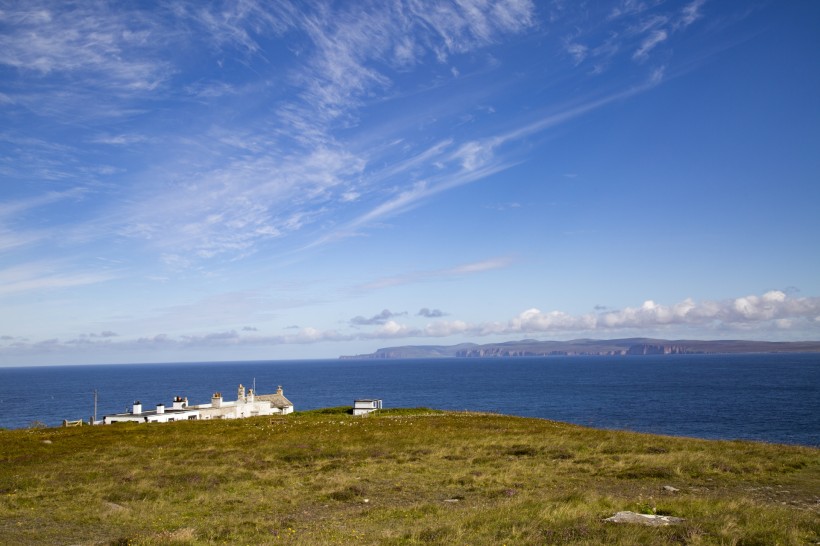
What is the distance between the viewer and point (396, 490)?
23.7 metres

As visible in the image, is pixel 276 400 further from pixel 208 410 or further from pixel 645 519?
pixel 645 519

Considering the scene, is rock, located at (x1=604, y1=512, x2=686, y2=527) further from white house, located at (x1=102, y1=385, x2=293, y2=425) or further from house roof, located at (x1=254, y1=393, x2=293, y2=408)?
house roof, located at (x1=254, y1=393, x2=293, y2=408)

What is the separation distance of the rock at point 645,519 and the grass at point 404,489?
1.62ft

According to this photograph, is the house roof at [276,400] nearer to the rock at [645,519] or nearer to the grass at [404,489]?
the grass at [404,489]

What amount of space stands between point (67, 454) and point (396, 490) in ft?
82.0

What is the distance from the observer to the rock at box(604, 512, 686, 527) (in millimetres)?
15117

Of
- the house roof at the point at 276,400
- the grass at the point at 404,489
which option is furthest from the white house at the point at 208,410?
the grass at the point at 404,489

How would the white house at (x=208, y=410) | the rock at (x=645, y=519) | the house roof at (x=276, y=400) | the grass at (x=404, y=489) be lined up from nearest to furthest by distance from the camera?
1. the rock at (x=645, y=519)
2. the grass at (x=404, y=489)
3. the white house at (x=208, y=410)
4. the house roof at (x=276, y=400)

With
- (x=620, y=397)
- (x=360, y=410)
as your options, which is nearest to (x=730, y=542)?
(x=360, y=410)

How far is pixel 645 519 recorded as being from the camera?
15438 millimetres

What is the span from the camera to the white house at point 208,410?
214ft

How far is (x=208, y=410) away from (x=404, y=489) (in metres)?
54.8

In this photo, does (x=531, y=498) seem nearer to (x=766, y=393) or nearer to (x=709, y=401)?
(x=709, y=401)

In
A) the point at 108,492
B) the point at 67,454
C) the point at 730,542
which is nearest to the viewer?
the point at 730,542
